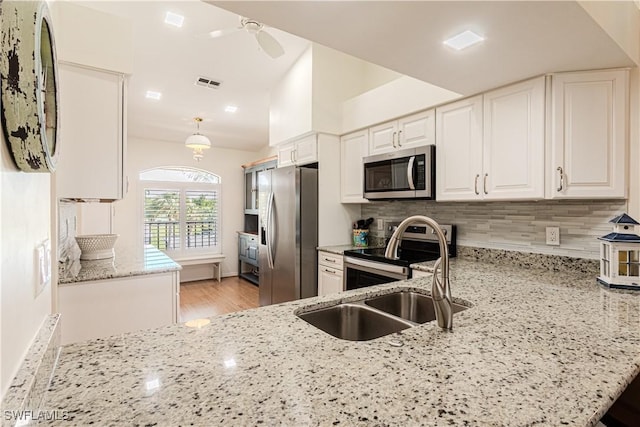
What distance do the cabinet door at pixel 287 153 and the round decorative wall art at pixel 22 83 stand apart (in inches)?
121

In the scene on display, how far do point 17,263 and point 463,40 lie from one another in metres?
1.80

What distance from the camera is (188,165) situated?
5.66 metres

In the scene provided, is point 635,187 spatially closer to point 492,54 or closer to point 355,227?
point 492,54

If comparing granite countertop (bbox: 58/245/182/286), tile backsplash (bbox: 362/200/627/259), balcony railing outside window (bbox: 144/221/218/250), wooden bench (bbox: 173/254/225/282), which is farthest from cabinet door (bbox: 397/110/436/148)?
balcony railing outside window (bbox: 144/221/218/250)

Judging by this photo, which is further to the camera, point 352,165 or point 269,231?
point 269,231

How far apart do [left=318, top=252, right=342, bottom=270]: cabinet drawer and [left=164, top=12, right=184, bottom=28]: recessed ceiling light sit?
8.35 feet

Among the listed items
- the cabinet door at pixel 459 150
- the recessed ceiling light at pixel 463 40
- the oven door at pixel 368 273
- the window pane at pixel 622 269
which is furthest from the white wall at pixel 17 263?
the cabinet door at pixel 459 150

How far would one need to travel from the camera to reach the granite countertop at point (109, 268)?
178cm

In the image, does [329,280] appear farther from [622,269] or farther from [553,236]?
[622,269]

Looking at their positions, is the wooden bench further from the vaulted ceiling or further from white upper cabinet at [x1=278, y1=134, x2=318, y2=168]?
the vaulted ceiling

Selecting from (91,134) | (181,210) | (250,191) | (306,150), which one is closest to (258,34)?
(306,150)

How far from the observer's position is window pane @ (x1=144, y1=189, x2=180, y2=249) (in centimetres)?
538

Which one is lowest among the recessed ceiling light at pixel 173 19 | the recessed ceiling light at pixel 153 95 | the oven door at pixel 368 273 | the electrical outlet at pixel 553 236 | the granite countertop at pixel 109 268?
the oven door at pixel 368 273

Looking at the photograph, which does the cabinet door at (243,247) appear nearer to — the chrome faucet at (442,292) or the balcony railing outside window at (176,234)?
the balcony railing outside window at (176,234)
